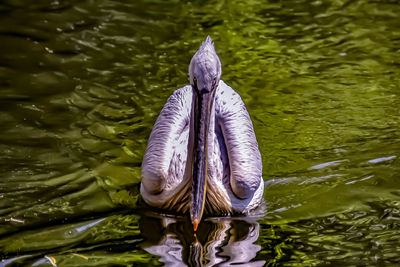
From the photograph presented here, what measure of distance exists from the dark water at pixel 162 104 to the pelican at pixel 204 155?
0.13m

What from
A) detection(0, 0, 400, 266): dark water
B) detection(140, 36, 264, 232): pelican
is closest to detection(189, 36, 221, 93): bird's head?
detection(140, 36, 264, 232): pelican

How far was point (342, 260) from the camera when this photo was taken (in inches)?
145

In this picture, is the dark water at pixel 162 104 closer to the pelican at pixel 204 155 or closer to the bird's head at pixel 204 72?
the pelican at pixel 204 155

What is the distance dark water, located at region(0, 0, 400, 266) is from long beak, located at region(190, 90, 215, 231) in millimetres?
186

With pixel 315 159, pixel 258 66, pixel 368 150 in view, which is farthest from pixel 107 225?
pixel 258 66

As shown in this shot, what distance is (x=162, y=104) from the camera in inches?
234

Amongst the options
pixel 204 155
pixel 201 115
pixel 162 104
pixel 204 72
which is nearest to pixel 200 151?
pixel 204 155

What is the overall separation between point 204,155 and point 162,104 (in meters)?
1.99

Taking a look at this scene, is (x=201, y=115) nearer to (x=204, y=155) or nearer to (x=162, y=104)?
(x=204, y=155)

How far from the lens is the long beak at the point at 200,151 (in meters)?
4.00

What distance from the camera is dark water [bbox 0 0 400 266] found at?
3.93m

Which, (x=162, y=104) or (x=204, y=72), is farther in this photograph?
(x=162, y=104)

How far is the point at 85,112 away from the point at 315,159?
201 centimetres

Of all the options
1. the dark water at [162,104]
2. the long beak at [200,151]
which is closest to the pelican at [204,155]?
the long beak at [200,151]
